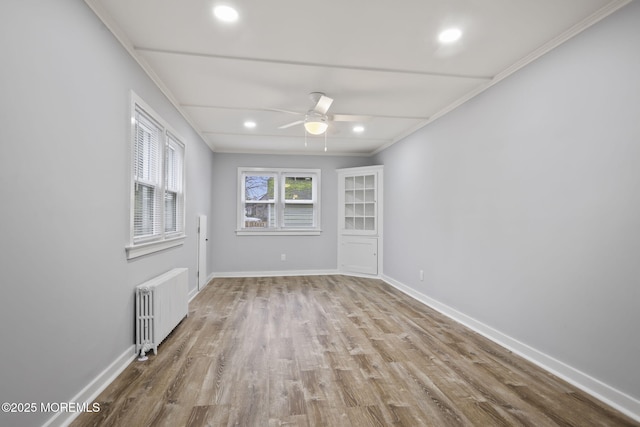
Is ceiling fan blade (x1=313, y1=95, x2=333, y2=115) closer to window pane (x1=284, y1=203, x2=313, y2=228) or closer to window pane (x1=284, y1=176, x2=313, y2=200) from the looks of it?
window pane (x1=284, y1=176, x2=313, y2=200)

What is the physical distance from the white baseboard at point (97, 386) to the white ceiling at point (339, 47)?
2.42 metres

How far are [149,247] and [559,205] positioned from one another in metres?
3.47

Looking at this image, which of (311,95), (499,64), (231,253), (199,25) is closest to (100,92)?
(199,25)

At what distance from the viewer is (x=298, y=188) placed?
6551mm

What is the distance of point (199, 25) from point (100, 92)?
2.71ft

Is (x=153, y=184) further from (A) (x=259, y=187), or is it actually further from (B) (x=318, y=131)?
(A) (x=259, y=187)

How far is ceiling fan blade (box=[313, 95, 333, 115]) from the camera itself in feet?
10.4

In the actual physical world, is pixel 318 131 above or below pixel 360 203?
above

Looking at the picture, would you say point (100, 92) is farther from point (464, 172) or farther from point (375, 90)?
point (464, 172)

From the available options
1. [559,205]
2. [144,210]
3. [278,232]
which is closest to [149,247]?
[144,210]

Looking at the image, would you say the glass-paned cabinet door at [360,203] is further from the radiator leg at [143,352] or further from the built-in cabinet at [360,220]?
the radiator leg at [143,352]

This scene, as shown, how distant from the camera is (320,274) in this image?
6488 mm

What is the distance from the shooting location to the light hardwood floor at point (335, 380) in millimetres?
1848

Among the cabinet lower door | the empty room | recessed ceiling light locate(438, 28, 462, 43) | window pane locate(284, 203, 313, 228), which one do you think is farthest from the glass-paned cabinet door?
recessed ceiling light locate(438, 28, 462, 43)
